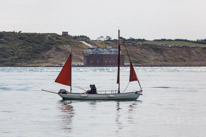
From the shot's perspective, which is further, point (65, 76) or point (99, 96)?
point (65, 76)

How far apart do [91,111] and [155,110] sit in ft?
22.9

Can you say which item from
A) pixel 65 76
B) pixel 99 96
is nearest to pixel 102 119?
pixel 99 96

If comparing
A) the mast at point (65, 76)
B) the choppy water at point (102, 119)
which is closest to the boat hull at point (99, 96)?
the choppy water at point (102, 119)

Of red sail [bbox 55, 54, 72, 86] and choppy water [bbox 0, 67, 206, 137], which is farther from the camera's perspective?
red sail [bbox 55, 54, 72, 86]

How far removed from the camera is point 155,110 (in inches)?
2164

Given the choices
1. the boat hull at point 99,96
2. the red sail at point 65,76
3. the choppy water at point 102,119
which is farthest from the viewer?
the red sail at point 65,76

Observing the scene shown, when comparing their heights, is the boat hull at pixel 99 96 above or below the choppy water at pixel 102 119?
above

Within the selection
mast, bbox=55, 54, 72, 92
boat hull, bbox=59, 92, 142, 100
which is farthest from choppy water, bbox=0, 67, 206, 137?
mast, bbox=55, 54, 72, 92

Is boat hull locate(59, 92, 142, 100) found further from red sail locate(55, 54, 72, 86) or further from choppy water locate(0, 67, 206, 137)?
red sail locate(55, 54, 72, 86)

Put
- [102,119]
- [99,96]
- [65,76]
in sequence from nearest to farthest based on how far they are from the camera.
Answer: [102,119]
[99,96]
[65,76]

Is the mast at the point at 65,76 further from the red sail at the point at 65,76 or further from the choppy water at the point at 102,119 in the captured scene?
the choppy water at the point at 102,119

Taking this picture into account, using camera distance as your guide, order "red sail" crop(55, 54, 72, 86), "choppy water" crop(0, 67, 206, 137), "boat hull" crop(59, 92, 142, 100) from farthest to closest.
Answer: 1. "red sail" crop(55, 54, 72, 86)
2. "boat hull" crop(59, 92, 142, 100)
3. "choppy water" crop(0, 67, 206, 137)

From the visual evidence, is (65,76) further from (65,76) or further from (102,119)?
(102,119)

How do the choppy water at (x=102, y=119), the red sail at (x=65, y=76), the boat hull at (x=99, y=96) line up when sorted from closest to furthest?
the choppy water at (x=102, y=119)
the boat hull at (x=99, y=96)
the red sail at (x=65, y=76)
